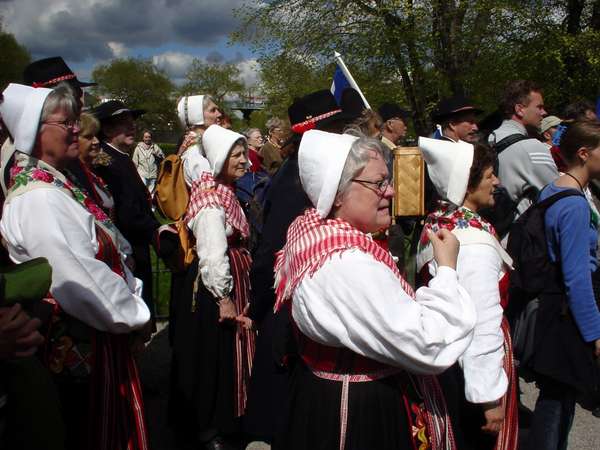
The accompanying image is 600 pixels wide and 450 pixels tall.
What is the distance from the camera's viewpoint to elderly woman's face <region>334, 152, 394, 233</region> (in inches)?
78.4

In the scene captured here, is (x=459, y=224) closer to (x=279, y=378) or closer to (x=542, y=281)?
(x=542, y=281)

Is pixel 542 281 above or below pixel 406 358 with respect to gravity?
below

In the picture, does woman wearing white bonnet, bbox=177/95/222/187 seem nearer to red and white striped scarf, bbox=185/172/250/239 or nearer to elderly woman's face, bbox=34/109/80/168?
red and white striped scarf, bbox=185/172/250/239

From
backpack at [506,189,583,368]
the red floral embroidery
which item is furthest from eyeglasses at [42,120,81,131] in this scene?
backpack at [506,189,583,368]

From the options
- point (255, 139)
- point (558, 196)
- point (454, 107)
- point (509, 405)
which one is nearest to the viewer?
point (509, 405)

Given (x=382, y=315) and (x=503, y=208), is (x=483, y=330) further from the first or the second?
(x=503, y=208)

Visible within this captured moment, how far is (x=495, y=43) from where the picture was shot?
42.2 feet

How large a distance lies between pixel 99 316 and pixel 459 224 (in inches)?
58.9

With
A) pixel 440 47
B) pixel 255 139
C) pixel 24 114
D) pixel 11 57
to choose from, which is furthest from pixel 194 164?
pixel 11 57

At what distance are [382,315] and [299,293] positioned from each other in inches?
11.6

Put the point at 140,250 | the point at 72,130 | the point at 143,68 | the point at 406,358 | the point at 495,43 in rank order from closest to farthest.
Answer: the point at 406,358
the point at 72,130
the point at 140,250
the point at 495,43
the point at 143,68

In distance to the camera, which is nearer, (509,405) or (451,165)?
(451,165)

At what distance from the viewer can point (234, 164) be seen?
373cm

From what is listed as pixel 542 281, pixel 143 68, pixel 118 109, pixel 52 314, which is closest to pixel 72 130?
pixel 52 314
